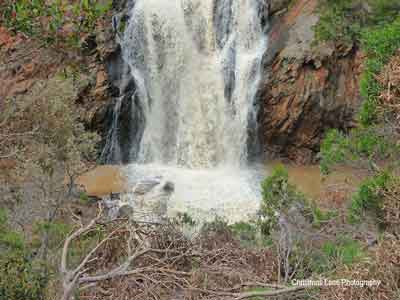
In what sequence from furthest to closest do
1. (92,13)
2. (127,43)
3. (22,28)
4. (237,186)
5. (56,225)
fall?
1. (127,43)
2. (237,186)
3. (56,225)
4. (92,13)
5. (22,28)

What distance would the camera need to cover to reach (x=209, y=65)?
19.5 metres

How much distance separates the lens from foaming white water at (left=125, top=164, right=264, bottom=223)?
48.4 feet

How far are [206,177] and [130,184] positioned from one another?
256 cm

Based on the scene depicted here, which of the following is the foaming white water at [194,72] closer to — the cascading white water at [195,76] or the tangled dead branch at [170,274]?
the cascading white water at [195,76]

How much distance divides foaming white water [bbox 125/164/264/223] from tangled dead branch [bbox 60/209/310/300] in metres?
8.38

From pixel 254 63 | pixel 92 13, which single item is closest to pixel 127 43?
pixel 254 63

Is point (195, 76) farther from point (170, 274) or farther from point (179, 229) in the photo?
point (170, 274)

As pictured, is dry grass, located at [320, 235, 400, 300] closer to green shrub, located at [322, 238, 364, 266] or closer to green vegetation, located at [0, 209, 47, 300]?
green shrub, located at [322, 238, 364, 266]

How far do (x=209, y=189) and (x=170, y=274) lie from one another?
11.9 meters

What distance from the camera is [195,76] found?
19.6m

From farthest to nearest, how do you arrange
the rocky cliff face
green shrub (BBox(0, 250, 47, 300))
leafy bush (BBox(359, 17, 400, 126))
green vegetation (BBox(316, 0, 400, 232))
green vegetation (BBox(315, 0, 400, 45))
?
the rocky cliff face < green vegetation (BBox(315, 0, 400, 45)) < leafy bush (BBox(359, 17, 400, 126)) < green vegetation (BBox(316, 0, 400, 232)) < green shrub (BBox(0, 250, 47, 300))

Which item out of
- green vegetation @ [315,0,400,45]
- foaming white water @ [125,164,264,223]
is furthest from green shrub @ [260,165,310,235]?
green vegetation @ [315,0,400,45]

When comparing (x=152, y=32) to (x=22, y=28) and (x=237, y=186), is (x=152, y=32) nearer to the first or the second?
(x=237, y=186)

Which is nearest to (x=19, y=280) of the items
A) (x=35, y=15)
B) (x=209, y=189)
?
(x=35, y=15)
